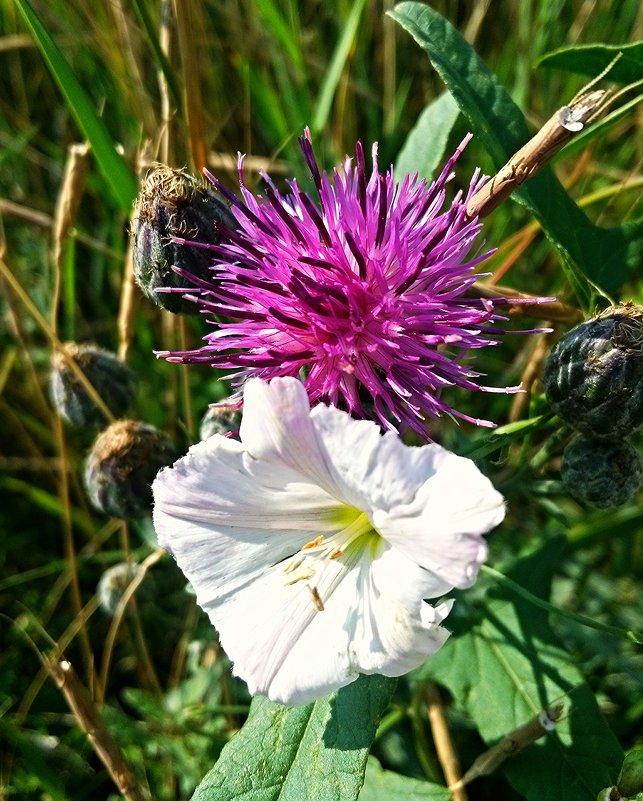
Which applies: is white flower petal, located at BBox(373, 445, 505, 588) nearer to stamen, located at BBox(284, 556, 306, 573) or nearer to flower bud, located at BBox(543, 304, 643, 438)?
stamen, located at BBox(284, 556, 306, 573)

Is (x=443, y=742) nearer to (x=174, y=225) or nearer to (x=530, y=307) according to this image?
(x=530, y=307)

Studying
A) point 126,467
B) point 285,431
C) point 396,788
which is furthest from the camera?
point 126,467

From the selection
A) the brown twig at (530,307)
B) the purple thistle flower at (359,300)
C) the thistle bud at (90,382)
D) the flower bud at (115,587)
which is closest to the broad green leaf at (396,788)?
the purple thistle flower at (359,300)

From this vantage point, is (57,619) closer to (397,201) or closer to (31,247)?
(31,247)

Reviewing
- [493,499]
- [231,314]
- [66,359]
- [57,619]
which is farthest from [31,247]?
[493,499]

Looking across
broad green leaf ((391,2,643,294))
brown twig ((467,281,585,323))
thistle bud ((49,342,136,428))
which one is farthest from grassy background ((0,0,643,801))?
broad green leaf ((391,2,643,294))

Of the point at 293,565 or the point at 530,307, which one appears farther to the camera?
the point at 530,307

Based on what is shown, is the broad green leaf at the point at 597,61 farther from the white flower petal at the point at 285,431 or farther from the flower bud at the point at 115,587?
the flower bud at the point at 115,587

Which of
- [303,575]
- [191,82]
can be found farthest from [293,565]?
[191,82]
